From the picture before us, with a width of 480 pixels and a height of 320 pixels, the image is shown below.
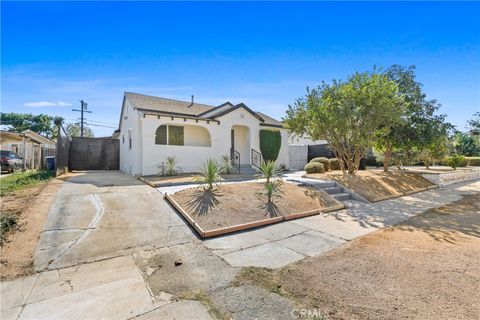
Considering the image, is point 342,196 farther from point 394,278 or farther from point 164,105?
point 164,105

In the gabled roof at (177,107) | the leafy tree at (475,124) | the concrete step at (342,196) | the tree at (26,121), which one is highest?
the tree at (26,121)

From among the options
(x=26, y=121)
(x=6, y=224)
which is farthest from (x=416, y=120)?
(x=26, y=121)

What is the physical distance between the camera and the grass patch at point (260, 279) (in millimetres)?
3230

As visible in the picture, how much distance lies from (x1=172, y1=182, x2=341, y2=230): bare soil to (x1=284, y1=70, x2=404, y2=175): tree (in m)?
3.41

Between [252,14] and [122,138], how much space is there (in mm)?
12910

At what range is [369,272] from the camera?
12.0ft

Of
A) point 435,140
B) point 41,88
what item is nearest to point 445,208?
point 435,140

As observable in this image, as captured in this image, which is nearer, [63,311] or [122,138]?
[63,311]

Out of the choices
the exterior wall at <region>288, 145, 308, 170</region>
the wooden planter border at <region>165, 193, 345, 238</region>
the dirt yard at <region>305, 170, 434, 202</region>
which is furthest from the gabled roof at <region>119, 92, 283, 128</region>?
the wooden planter border at <region>165, 193, 345, 238</region>

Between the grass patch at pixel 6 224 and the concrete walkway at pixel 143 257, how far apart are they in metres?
0.61

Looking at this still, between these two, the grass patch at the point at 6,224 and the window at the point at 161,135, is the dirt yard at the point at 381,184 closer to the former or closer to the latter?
the window at the point at 161,135

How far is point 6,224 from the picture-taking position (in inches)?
200

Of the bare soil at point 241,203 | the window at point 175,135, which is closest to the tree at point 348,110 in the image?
the bare soil at point 241,203

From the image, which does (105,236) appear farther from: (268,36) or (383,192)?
(383,192)
